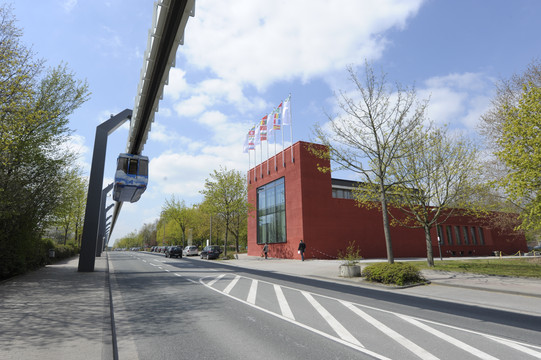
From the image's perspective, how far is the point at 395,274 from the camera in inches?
484

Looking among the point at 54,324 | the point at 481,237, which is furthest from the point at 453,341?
the point at 481,237

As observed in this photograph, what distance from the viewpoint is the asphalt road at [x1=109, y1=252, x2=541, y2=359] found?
14.8 ft

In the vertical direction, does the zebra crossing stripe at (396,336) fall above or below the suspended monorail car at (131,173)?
below

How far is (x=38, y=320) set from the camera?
6.19 metres

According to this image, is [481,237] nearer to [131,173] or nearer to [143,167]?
[143,167]

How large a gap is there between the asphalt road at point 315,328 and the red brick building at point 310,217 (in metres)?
20.2

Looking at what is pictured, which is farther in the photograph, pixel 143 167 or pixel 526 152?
pixel 143 167

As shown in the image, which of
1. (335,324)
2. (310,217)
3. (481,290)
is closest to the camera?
(335,324)

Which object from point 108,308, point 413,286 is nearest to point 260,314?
point 108,308

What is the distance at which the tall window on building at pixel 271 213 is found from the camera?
32.9 m

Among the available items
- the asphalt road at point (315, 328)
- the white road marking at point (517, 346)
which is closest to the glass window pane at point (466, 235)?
the asphalt road at point (315, 328)

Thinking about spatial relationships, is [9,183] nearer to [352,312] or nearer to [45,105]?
[45,105]

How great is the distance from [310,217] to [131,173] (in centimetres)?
1637

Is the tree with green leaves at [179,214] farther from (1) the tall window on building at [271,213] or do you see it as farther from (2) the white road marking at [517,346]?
(2) the white road marking at [517,346]
